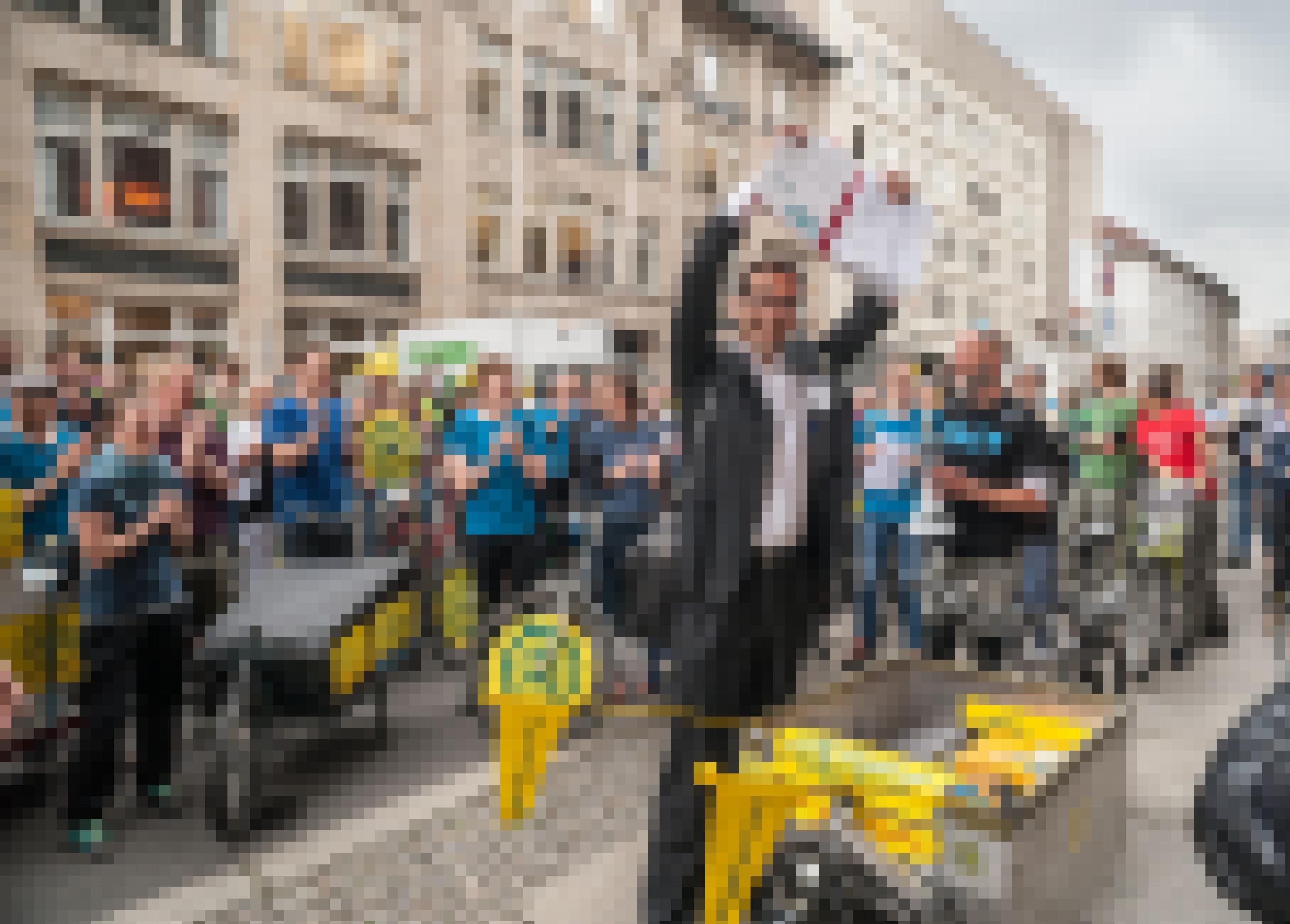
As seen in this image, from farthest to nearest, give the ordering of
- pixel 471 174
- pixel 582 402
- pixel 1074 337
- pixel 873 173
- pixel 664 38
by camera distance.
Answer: pixel 1074 337
pixel 664 38
pixel 471 174
pixel 582 402
pixel 873 173

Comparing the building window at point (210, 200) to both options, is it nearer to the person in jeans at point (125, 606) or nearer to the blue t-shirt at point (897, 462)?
the person in jeans at point (125, 606)

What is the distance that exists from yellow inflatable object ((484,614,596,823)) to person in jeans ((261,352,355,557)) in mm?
2388

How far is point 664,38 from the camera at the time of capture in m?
30.6

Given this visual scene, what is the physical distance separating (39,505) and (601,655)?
2834 mm

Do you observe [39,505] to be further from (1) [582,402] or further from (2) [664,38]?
(2) [664,38]

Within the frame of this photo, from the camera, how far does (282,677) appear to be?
4.59 m

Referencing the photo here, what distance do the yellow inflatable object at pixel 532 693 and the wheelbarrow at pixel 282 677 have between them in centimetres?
→ 137

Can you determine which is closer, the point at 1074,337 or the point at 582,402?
the point at 582,402

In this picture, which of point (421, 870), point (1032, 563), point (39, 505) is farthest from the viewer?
point (1032, 563)

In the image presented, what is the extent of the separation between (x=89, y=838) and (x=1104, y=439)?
6213 millimetres

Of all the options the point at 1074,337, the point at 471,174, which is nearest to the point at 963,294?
the point at 1074,337

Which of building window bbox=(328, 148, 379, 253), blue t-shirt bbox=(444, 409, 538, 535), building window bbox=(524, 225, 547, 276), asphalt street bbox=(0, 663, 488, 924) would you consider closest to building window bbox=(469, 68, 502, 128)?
building window bbox=(524, 225, 547, 276)

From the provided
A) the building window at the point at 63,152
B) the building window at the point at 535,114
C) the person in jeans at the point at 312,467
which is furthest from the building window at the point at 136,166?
the person in jeans at the point at 312,467

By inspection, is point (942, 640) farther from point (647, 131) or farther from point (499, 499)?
point (647, 131)
